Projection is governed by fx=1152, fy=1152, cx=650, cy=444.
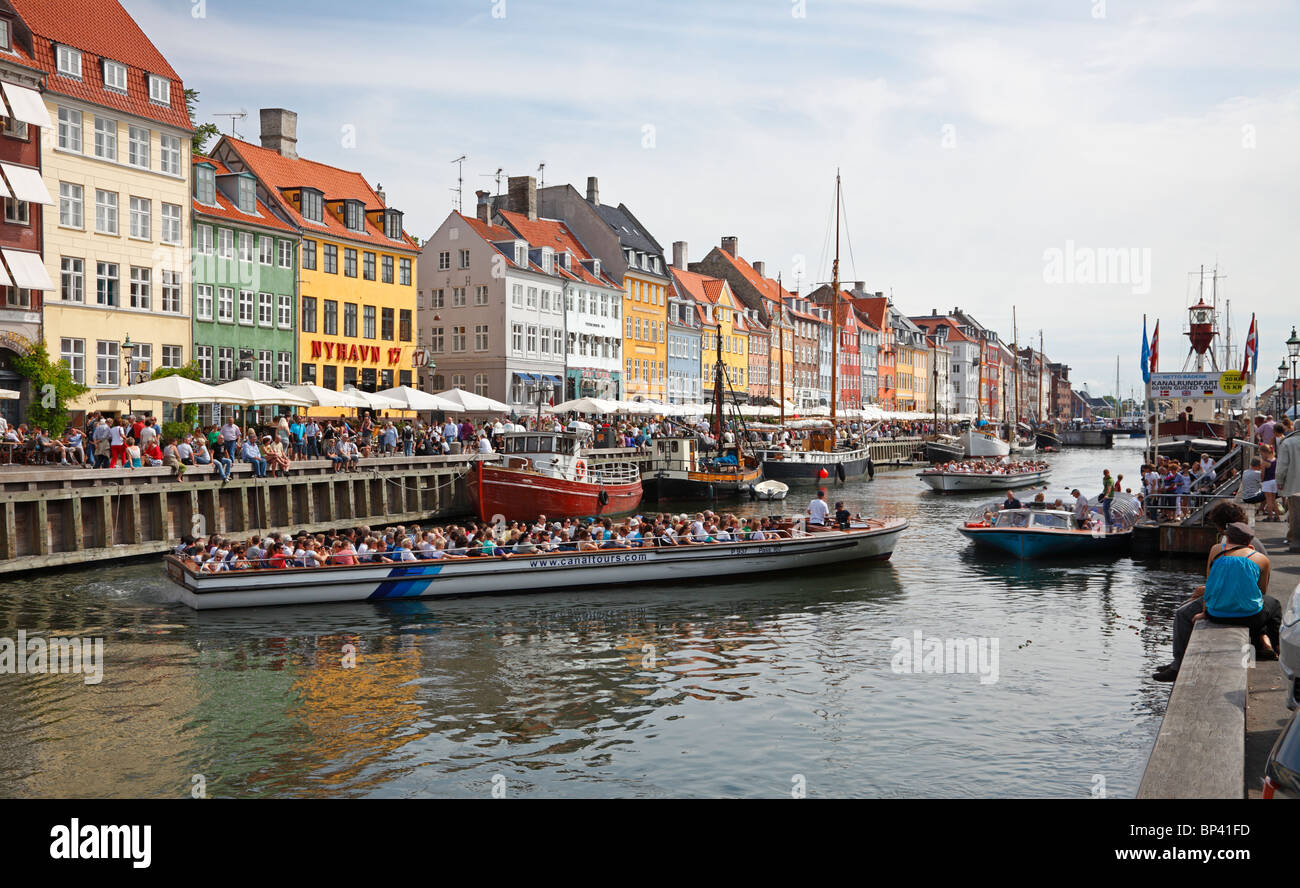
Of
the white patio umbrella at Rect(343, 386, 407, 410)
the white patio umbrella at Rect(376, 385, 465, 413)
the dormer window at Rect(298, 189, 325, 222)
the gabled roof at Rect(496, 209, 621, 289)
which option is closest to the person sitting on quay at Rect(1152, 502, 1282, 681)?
the white patio umbrella at Rect(343, 386, 407, 410)

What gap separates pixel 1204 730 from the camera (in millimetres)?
7793

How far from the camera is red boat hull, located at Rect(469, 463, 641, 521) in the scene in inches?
1483

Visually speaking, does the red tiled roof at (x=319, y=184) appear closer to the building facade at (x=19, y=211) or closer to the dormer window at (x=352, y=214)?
the dormer window at (x=352, y=214)

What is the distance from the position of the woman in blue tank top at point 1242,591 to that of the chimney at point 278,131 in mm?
54175

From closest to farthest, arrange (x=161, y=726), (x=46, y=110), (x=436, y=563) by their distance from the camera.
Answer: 1. (x=161, y=726)
2. (x=436, y=563)
3. (x=46, y=110)

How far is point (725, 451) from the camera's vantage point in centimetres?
5416

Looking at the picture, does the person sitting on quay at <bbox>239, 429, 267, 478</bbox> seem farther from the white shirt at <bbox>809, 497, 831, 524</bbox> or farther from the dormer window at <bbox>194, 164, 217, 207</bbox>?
the dormer window at <bbox>194, 164, 217, 207</bbox>

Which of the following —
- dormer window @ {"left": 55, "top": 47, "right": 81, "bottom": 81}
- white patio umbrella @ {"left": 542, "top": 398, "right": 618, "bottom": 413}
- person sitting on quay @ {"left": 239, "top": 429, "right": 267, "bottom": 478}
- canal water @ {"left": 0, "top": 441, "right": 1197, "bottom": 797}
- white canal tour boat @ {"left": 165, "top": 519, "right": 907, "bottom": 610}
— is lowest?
canal water @ {"left": 0, "top": 441, "right": 1197, "bottom": 797}

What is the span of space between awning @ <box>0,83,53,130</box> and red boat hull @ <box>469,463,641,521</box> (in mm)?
17467

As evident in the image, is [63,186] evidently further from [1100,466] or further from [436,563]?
[1100,466]

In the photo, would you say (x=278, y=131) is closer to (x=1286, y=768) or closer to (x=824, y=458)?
(x=824, y=458)
